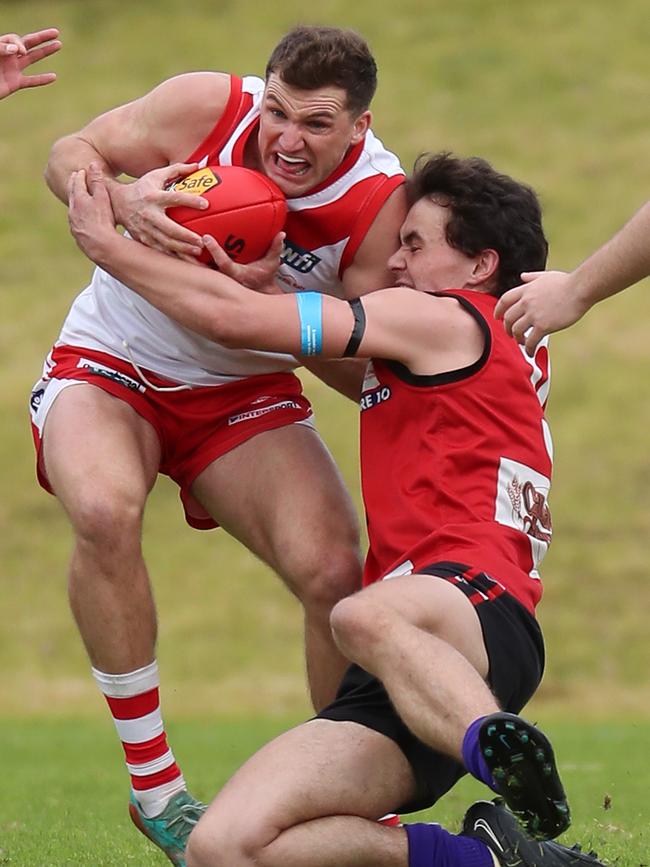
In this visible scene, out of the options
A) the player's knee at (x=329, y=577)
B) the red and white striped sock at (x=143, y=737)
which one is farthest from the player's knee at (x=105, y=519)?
the player's knee at (x=329, y=577)

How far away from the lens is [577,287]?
15.0 feet

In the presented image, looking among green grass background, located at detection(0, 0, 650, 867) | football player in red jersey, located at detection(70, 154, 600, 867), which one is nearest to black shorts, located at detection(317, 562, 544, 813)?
football player in red jersey, located at detection(70, 154, 600, 867)

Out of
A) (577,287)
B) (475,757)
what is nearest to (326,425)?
(577,287)

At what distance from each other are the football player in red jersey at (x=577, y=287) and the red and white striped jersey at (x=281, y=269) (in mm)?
1026

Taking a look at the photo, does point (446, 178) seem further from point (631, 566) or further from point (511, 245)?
point (631, 566)

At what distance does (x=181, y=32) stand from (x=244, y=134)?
934 inches

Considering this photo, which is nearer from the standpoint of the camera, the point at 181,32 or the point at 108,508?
the point at 108,508

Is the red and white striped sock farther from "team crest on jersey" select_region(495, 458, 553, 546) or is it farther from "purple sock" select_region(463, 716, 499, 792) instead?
"purple sock" select_region(463, 716, 499, 792)

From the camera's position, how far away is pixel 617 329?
2202 cm

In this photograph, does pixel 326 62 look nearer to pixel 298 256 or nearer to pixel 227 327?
pixel 298 256

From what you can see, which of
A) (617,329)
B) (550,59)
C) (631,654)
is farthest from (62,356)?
(550,59)

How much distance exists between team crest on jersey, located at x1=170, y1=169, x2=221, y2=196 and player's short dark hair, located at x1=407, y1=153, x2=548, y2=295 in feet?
2.34

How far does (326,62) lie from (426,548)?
1717 millimetres

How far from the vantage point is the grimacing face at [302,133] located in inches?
209
